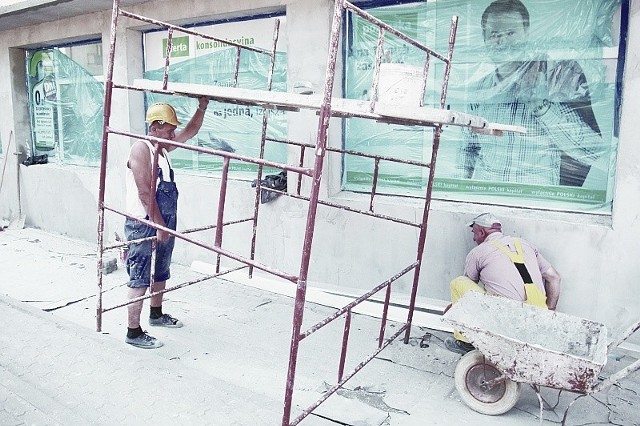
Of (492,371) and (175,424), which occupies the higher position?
(492,371)

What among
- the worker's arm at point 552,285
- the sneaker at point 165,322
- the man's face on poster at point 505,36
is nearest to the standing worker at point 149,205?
the sneaker at point 165,322

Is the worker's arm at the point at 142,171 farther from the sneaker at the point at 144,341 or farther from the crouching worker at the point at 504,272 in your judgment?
the crouching worker at the point at 504,272

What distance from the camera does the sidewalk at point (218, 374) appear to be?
3174 millimetres

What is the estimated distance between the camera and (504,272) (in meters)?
3.70

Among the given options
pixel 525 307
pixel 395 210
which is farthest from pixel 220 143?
pixel 525 307

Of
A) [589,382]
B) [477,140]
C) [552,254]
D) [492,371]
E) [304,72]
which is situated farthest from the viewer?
[304,72]

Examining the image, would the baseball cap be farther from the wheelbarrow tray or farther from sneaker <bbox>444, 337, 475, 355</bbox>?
sneaker <bbox>444, 337, 475, 355</bbox>

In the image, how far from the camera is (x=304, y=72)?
5137 mm

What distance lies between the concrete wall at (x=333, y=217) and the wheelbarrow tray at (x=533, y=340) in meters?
0.93

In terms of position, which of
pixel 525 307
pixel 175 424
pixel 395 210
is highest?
pixel 395 210

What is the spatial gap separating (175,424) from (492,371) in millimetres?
2008

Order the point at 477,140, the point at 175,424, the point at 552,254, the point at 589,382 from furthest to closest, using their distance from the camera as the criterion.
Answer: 1. the point at 477,140
2. the point at 552,254
3. the point at 175,424
4. the point at 589,382

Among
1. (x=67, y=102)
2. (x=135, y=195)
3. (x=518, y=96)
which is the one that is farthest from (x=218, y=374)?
(x=67, y=102)

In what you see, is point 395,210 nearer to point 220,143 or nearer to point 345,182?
→ point 345,182
